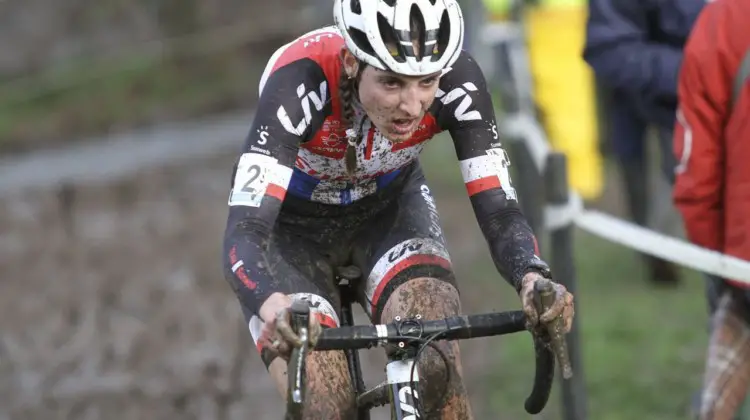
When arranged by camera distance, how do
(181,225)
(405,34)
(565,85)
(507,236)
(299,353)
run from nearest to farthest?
1. (299,353)
2. (405,34)
3. (507,236)
4. (565,85)
5. (181,225)

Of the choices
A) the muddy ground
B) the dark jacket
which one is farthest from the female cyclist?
the muddy ground

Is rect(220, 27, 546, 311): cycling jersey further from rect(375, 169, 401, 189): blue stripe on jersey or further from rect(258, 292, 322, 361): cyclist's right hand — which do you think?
rect(258, 292, 322, 361): cyclist's right hand

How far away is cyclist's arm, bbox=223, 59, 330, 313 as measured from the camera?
4.59 meters

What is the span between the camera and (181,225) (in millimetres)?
13008

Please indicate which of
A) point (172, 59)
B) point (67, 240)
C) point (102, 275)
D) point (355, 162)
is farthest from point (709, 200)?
point (172, 59)

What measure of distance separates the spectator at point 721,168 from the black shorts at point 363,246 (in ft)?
3.40

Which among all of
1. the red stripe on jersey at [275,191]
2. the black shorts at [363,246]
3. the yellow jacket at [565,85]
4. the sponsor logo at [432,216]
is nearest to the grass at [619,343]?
the yellow jacket at [565,85]

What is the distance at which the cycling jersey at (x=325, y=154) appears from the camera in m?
4.66

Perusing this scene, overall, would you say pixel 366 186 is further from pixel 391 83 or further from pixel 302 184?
pixel 391 83

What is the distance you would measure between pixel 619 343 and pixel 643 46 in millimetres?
2140

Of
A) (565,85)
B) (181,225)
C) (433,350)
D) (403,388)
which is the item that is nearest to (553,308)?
(403,388)

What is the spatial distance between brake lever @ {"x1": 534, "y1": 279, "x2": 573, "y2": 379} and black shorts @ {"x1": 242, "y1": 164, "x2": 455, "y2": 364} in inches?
33.4

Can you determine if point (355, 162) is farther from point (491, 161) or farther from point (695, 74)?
point (695, 74)

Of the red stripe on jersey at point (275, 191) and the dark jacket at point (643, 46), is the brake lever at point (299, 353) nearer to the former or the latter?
the red stripe on jersey at point (275, 191)
